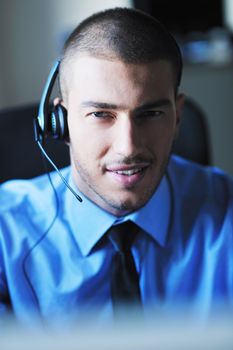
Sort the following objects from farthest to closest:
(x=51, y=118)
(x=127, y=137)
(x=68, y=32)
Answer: (x=68, y=32) < (x=51, y=118) < (x=127, y=137)

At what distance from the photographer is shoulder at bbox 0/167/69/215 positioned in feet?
3.26

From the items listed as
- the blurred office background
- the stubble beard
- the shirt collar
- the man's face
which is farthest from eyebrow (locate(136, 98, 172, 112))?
the blurred office background

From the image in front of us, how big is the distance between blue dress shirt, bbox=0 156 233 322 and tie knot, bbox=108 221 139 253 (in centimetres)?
1

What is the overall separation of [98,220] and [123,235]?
0.06 meters

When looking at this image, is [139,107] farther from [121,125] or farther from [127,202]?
[127,202]

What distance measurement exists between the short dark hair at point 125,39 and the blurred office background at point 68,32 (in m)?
1.60

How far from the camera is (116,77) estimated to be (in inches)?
31.7

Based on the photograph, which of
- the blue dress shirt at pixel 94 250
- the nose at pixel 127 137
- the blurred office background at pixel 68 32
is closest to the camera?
the nose at pixel 127 137

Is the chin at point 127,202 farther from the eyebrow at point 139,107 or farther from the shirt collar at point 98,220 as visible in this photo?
the eyebrow at point 139,107

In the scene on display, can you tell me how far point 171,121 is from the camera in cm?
88


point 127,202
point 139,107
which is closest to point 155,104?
point 139,107

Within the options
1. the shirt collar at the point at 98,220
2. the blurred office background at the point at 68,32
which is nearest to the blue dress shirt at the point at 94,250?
the shirt collar at the point at 98,220

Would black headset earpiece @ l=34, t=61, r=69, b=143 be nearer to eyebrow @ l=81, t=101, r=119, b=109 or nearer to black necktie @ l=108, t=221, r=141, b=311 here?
eyebrow @ l=81, t=101, r=119, b=109

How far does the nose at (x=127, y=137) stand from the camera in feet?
2.63
